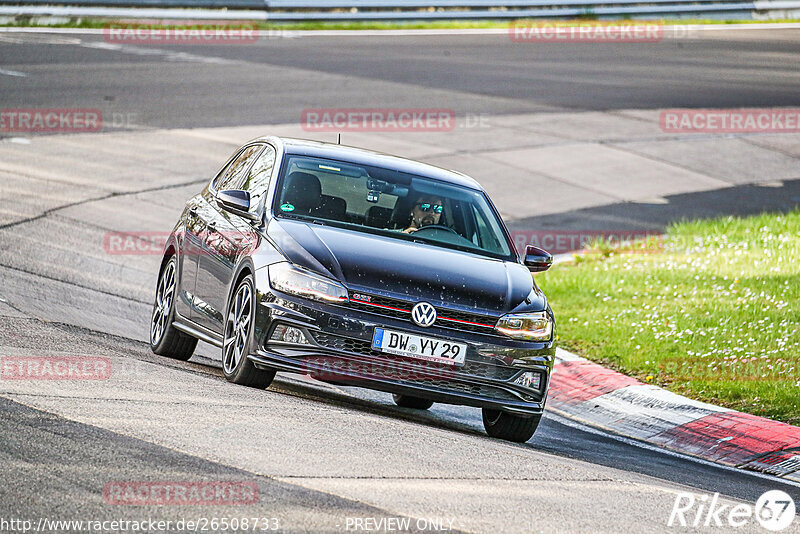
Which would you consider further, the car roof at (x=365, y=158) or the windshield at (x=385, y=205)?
the car roof at (x=365, y=158)

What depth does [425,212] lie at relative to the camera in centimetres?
921

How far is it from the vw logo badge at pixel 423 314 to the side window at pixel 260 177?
1.66 meters

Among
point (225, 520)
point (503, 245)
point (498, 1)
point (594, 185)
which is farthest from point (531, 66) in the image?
point (225, 520)

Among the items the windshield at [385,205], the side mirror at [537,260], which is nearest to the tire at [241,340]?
the windshield at [385,205]

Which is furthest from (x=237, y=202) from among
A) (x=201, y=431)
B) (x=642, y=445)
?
(x=642, y=445)

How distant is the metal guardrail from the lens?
29.7 m

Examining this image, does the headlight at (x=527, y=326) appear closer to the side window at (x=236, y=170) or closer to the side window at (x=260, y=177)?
the side window at (x=260, y=177)

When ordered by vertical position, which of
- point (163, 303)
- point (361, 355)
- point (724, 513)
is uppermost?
point (361, 355)

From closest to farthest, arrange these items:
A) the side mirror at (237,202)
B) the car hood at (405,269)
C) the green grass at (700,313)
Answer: the car hood at (405,269), the side mirror at (237,202), the green grass at (700,313)

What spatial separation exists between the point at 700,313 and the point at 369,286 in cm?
549

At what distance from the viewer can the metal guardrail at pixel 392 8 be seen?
29.7 m

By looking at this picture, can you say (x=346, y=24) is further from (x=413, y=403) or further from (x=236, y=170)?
(x=413, y=403)

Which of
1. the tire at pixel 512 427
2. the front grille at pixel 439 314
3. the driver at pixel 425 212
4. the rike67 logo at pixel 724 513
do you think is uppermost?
the driver at pixel 425 212

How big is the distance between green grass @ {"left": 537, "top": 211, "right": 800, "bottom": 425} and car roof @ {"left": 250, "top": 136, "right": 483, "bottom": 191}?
8.22ft
